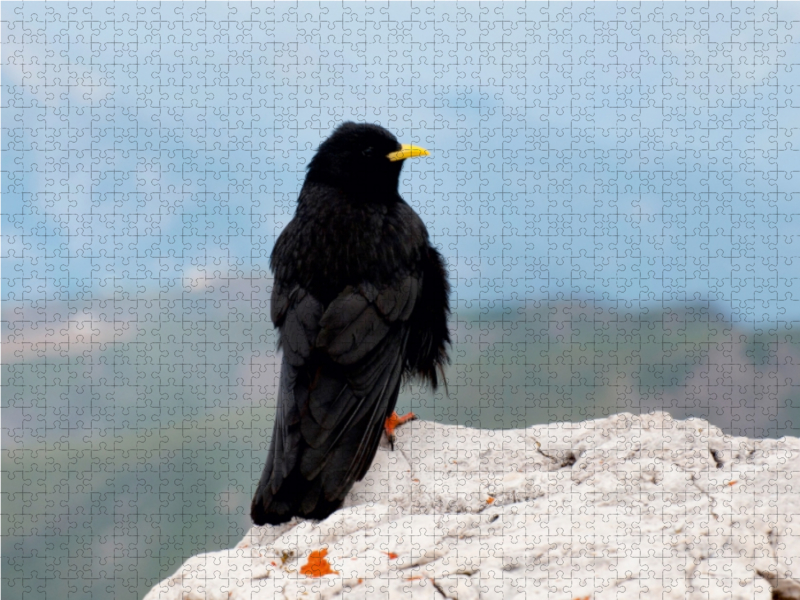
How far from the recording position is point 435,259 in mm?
5742

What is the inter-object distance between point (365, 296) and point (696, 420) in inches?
84.1

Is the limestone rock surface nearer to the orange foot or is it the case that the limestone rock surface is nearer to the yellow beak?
the orange foot

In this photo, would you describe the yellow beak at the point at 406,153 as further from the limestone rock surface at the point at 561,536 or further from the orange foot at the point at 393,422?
the limestone rock surface at the point at 561,536

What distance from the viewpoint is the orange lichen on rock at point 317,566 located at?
3488 mm

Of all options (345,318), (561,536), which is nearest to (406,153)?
(345,318)

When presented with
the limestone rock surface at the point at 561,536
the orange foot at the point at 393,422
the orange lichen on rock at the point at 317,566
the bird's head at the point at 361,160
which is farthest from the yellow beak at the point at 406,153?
the orange lichen on rock at the point at 317,566

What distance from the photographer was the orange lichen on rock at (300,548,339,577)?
11.4 feet

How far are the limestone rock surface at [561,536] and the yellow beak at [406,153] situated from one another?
2329mm

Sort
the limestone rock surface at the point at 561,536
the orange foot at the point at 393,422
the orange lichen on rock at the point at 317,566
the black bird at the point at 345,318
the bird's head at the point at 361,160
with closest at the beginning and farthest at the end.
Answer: the limestone rock surface at the point at 561,536
the orange lichen on rock at the point at 317,566
the black bird at the point at 345,318
the orange foot at the point at 393,422
the bird's head at the point at 361,160

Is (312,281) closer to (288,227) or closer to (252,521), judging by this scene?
(288,227)

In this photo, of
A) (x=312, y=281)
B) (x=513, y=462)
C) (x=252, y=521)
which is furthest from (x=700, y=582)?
(x=312, y=281)

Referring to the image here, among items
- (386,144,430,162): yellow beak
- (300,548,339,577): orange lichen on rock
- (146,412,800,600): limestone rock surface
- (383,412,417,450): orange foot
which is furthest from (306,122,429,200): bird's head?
(300,548,339,577): orange lichen on rock

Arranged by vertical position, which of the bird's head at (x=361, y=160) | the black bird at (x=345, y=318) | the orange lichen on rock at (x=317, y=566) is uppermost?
the bird's head at (x=361, y=160)

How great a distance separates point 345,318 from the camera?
196 inches
